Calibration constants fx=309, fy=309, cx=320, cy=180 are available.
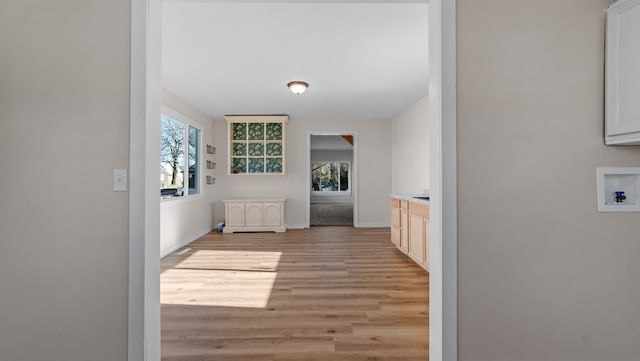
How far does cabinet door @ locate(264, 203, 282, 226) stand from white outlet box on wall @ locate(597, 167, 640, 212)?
17.9ft

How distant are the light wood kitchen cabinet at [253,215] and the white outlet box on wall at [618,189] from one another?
17.8ft

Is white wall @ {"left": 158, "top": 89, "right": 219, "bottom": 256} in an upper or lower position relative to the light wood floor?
upper

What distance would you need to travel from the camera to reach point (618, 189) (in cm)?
158

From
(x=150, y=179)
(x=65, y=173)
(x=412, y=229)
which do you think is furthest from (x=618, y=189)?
(x=65, y=173)

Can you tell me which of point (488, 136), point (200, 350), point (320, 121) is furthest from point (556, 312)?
point (320, 121)

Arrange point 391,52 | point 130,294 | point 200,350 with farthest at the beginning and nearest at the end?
point 391,52 < point 200,350 < point 130,294

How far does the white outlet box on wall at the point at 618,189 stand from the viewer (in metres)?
1.55

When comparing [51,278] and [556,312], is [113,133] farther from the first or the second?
[556,312]

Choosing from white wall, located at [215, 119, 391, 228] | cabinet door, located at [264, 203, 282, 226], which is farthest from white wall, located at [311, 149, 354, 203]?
cabinet door, located at [264, 203, 282, 226]

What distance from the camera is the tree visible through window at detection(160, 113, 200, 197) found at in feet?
15.4

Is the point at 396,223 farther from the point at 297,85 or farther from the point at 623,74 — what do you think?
the point at 623,74

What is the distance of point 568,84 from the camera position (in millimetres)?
1551

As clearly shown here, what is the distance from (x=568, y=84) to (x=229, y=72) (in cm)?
343

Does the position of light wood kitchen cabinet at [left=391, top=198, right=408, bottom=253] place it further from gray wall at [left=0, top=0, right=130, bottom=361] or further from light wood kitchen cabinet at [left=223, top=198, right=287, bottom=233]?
gray wall at [left=0, top=0, right=130, bottom=361]
